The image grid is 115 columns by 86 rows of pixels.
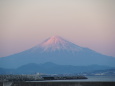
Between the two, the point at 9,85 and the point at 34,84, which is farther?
the point at 34,84

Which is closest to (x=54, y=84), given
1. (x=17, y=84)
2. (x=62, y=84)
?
(x=62, y=84)

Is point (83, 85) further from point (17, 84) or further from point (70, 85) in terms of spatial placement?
point (17, 84)

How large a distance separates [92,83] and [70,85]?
0.89 metres

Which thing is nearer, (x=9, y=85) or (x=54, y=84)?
(x=9, y=85)

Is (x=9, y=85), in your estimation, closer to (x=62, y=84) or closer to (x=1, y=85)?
(x=1, y=85)

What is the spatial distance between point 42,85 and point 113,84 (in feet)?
9.49

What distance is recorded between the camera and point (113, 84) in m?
14.0

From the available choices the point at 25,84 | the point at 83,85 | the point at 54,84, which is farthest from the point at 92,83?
the point at 25,84

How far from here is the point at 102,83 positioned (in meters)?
14.2

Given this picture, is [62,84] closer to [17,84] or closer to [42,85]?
[42,85]

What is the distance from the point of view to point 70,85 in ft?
47.3

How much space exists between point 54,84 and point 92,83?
1549mm

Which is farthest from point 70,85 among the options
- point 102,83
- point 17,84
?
point 17,84

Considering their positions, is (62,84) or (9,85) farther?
(62,84)
